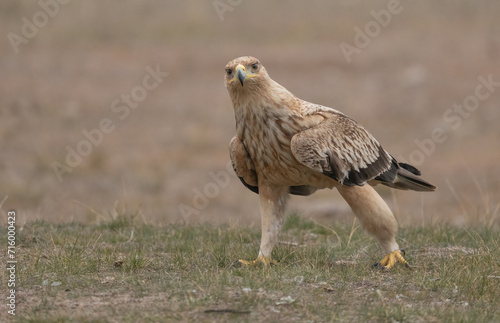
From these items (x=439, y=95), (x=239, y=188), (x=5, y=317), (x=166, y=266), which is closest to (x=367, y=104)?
(x=439, y=95)

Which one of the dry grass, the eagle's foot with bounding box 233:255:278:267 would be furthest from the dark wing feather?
the eagle's foot with bounding box 233:255:278:267

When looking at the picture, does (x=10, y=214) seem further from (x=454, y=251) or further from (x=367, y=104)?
(x=367, y=104)

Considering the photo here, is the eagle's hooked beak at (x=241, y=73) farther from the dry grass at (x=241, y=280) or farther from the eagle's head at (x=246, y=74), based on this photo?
the dry grass at (x=241, y=280)

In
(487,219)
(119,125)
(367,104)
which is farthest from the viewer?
(367,104)

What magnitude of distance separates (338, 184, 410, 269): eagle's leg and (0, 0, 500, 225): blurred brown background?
8178 mm

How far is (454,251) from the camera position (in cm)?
732

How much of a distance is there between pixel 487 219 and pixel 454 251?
82.0 inches

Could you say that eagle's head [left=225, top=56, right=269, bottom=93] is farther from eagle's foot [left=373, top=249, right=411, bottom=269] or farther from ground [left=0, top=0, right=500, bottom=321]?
eagle's foot [left=373, top=249, right=411, bottom=269]

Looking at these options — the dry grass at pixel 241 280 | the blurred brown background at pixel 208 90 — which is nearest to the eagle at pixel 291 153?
the dry grass at pixel 241 280

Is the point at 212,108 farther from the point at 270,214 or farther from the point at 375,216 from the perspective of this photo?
the point at 375,216

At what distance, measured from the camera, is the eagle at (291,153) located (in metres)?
6.32

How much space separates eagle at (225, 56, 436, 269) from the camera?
6324 millimetres

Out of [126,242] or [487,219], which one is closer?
[126,242]

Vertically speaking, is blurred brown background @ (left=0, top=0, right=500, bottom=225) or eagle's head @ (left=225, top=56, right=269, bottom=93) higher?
blurred brown background @ (left=0, top=0, right=500, bottom=225)
